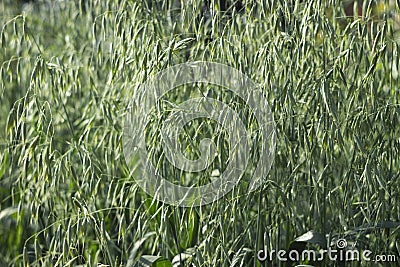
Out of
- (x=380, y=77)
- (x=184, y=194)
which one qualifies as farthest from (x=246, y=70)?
(x=380, y=77)

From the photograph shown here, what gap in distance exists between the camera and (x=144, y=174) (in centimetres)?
133

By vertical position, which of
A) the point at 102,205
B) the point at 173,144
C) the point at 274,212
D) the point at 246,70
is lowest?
the point at 102,205

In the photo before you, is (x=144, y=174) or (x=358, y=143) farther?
(x=144, y=174)

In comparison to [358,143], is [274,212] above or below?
below

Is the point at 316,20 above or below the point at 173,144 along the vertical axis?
above

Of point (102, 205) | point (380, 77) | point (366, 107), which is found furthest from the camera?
point (102, 205)

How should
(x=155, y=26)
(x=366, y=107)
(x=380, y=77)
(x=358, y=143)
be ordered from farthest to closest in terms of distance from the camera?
(x=380, y=77), (x=155, y=26), (x=366, y=107), (x=358, y=143)

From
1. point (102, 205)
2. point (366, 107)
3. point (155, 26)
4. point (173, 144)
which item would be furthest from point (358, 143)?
point (102, 205)

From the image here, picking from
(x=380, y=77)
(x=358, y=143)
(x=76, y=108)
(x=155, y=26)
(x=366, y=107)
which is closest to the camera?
(x=358, y=143)

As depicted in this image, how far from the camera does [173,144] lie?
1285 mm

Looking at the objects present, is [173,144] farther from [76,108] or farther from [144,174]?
[76,108]

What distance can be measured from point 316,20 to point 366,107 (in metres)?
0.20

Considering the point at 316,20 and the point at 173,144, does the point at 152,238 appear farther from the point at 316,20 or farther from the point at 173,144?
the point at 316,20

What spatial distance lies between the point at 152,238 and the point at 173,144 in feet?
0.97
